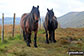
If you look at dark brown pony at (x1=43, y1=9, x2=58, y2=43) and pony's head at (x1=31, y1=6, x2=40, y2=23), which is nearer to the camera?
pony's head at (x1=31, y1=6, x2=40, y2=23)

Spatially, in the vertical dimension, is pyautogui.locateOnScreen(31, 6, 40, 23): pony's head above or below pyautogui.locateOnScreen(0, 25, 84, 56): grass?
above

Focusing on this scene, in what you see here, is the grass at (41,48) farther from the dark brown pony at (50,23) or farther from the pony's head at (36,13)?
the pony's head at (36,13)

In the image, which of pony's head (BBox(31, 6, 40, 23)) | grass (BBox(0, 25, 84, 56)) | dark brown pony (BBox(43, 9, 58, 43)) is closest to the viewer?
grass (BBox(0, 25, 84, 56))

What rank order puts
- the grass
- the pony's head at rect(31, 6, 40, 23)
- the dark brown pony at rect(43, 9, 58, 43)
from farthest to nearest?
1. the dark brown pony at rect(43, 9, 58, 43)
2. the pony's head at rect(31, 6, 40, 23)
3. the grass

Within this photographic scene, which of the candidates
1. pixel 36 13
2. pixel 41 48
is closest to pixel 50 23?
pixel 36 13

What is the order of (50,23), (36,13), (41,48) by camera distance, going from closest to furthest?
1. (36,13)
2. (41,48)
3. (50,23)

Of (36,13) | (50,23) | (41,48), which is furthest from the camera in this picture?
(50,23)

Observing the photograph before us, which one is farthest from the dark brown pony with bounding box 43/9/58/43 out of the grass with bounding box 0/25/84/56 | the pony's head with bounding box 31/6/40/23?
the pony's head with bounding box 31/6/40/23

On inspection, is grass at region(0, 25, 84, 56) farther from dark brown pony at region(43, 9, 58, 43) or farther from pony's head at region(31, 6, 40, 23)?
pony's head at region(31, 6, 40, 23)

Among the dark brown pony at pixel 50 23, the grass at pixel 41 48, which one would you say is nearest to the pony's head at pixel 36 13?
the grass at pixel 41 48

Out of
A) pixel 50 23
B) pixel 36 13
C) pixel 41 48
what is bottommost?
pixel 41 48

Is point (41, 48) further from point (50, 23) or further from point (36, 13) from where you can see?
point (50, 23)

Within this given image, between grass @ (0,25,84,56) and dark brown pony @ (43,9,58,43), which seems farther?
dark brown pony @ (43,9,58,43)

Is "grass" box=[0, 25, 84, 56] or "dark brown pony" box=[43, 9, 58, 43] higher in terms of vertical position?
"dark brown pony" box=[43, 9, 58, 43]
